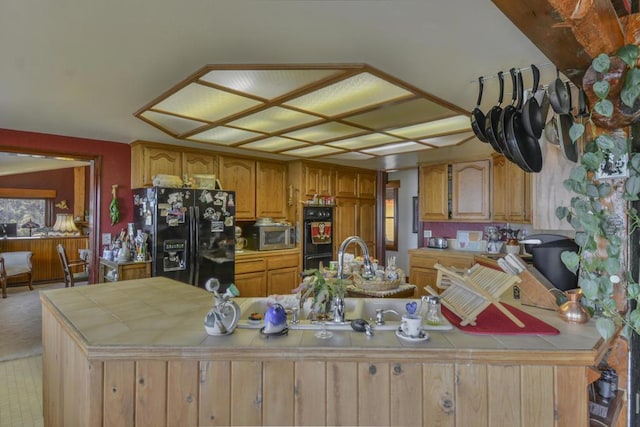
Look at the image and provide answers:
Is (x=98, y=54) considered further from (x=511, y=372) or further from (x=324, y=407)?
(x=511, y=372)

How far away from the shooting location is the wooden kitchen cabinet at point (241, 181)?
4.61 metres

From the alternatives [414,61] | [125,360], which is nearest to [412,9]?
[414,61]

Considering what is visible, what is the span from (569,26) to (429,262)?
378 centimetres

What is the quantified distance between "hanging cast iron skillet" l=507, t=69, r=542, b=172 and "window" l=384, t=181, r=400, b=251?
17.7ft

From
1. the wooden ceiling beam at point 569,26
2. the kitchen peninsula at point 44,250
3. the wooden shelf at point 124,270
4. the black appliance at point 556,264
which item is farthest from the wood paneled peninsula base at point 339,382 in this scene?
the kitchen peninsula at point 44,250

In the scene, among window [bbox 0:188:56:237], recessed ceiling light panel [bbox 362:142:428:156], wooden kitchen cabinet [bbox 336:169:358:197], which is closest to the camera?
recessed ceiling light panel [bbox 362:142:428:156]

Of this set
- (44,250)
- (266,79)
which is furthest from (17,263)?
(266,79)

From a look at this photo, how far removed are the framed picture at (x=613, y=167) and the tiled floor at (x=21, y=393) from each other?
11.5 feet

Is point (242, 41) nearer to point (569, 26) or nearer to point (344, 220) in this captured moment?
point (569, 26)

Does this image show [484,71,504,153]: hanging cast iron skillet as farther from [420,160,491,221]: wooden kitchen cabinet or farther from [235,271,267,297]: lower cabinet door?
[235,271,267,297]: lower cabinet door

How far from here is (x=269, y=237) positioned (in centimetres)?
481

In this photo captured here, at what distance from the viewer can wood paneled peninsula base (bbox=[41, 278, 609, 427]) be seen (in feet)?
3.62

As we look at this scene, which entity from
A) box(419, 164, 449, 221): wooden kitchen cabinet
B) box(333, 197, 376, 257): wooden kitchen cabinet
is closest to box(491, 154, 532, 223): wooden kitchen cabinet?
box(419, 164, 449, 221): wooden kitchen cabinet

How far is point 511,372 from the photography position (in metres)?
1.11
